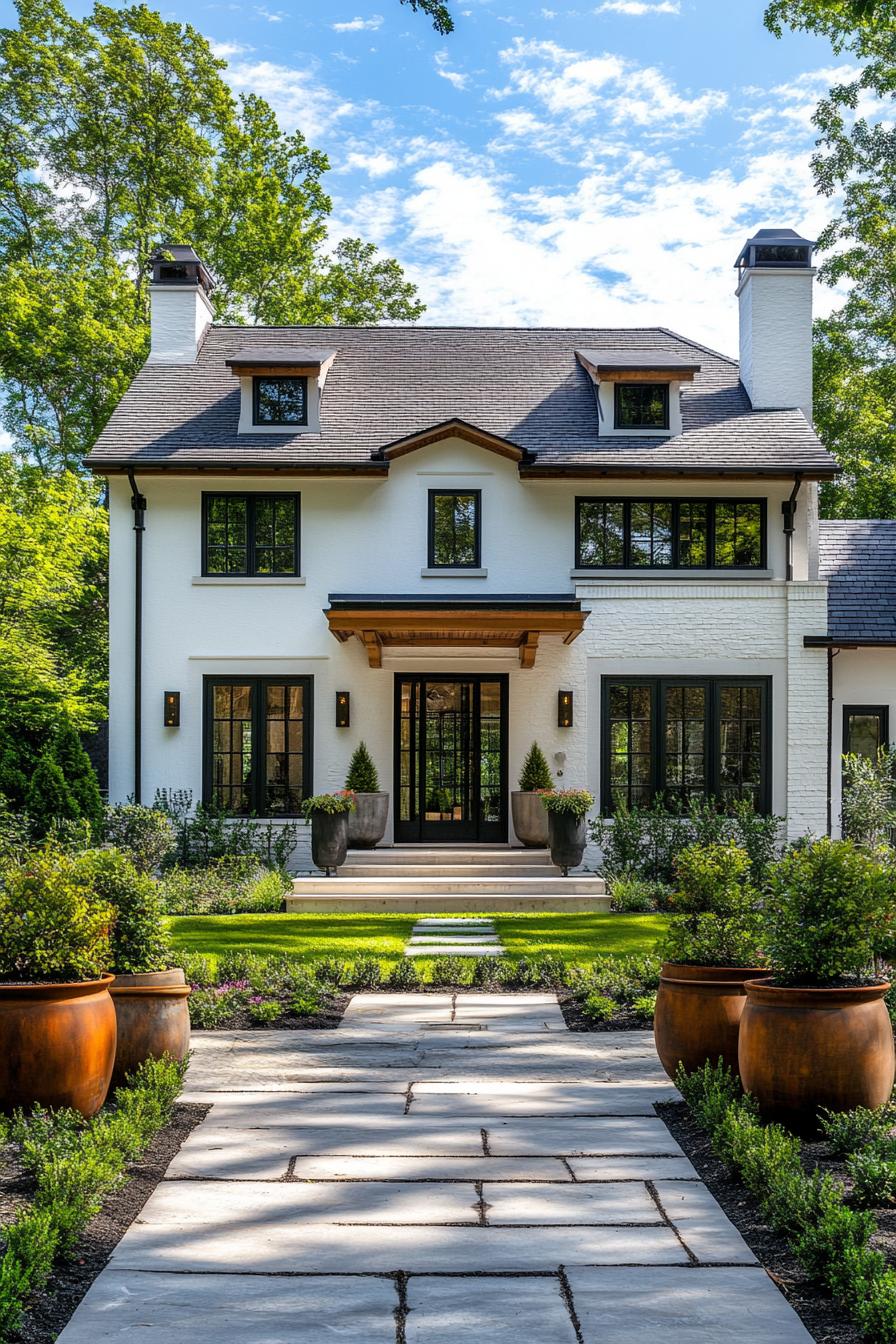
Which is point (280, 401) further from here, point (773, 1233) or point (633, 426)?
point (773, 1233)

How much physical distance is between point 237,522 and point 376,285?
1501 centimetres

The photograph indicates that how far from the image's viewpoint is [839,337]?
28.6 metres

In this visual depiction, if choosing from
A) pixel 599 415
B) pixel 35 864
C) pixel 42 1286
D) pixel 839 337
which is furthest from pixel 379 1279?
pixel 839 337

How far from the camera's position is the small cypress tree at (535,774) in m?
16.8

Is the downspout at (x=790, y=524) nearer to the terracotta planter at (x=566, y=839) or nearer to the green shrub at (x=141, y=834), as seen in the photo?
the terracotta planter at (x=566, y=839)

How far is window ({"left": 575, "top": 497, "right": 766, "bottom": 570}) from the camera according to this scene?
58.4ft

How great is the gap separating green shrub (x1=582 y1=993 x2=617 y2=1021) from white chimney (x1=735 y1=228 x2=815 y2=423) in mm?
12776

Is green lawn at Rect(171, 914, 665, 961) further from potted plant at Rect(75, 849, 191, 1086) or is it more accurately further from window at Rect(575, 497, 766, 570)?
window at Rect(575, 497, 766, 570)

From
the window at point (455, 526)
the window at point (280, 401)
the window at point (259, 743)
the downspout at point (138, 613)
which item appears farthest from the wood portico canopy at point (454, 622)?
the window at point (280, 401)

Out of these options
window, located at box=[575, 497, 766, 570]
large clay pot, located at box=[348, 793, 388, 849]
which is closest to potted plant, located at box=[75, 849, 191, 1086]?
large clay pot, located at box=[348, 793, 388, 849]

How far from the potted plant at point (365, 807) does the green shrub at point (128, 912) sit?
952 cm

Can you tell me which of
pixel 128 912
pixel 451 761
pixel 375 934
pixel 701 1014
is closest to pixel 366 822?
pixel 451 761

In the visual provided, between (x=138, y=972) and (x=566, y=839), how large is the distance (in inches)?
377

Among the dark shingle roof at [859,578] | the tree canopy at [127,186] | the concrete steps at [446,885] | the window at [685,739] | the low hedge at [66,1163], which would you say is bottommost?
the concrete steps at [446,885]
